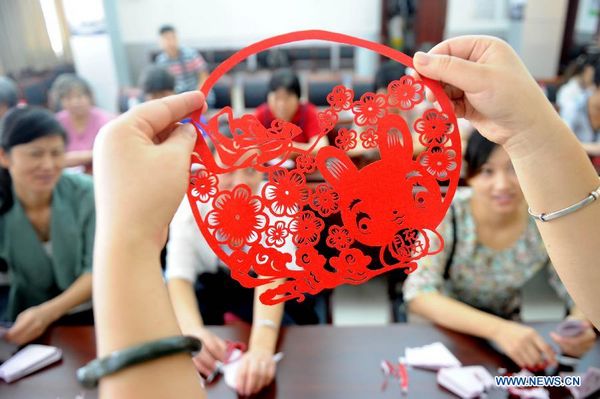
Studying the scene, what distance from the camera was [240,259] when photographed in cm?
83

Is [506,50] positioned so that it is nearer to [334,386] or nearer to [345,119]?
[334,386]

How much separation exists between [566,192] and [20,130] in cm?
169

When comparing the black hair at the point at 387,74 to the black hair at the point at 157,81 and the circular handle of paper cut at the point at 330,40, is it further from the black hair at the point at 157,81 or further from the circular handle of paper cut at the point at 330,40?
the circular handle of paper cut at the point at 330,40

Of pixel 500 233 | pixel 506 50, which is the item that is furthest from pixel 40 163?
pixel 500 233

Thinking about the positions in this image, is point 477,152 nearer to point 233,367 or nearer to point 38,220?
point 233,367

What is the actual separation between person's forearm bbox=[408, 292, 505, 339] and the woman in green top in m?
1.17

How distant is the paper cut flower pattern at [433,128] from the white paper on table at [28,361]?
42.6 inches

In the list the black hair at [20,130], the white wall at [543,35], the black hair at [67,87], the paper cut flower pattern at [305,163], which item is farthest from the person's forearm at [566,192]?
the white wall at [543,35]

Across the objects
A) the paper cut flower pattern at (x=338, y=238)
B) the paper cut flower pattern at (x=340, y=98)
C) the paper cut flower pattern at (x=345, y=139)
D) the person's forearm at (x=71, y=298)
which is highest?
the paper cut flower pattern at (x=340, y=98)

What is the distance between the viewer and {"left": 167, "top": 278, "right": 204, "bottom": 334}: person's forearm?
4.26ft

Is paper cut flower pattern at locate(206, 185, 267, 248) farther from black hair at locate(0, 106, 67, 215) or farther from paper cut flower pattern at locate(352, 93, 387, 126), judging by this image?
black hair at locate(0, 106, 67, 215)

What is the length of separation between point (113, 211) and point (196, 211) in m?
0.22

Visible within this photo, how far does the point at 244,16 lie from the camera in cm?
615

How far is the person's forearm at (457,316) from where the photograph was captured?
45.9 inches
